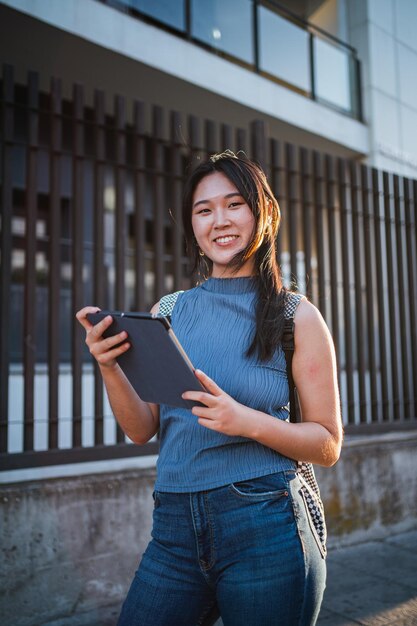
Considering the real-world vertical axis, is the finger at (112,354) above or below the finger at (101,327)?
below

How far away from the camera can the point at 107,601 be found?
336 cm

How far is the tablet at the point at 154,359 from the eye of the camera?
128cm

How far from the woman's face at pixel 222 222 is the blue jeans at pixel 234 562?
643 mm

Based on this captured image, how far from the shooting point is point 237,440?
1480 millimetres

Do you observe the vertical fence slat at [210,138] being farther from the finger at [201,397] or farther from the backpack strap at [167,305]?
the finger at [201,397]

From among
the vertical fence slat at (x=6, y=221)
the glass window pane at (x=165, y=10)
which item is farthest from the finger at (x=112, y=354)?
the glass window pane at (x=165, y=10)

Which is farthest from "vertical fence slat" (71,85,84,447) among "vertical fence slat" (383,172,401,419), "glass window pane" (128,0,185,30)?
"glass window pane" (128,0,185,30)

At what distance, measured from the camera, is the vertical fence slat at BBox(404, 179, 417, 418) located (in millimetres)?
5465

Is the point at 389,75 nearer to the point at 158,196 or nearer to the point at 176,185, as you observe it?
the point at 176,185

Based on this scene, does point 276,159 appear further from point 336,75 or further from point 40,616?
point 336,75

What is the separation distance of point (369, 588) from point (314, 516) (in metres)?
2.62

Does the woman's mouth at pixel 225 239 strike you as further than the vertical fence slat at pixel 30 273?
No

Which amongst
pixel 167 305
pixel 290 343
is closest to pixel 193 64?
pixel 167 305

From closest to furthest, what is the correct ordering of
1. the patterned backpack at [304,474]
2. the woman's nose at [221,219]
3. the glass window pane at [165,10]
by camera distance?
1. the patterned backpack at [304,474]
2. the woman's nose at [221,219]
3. the glass window pane at [165,10]
